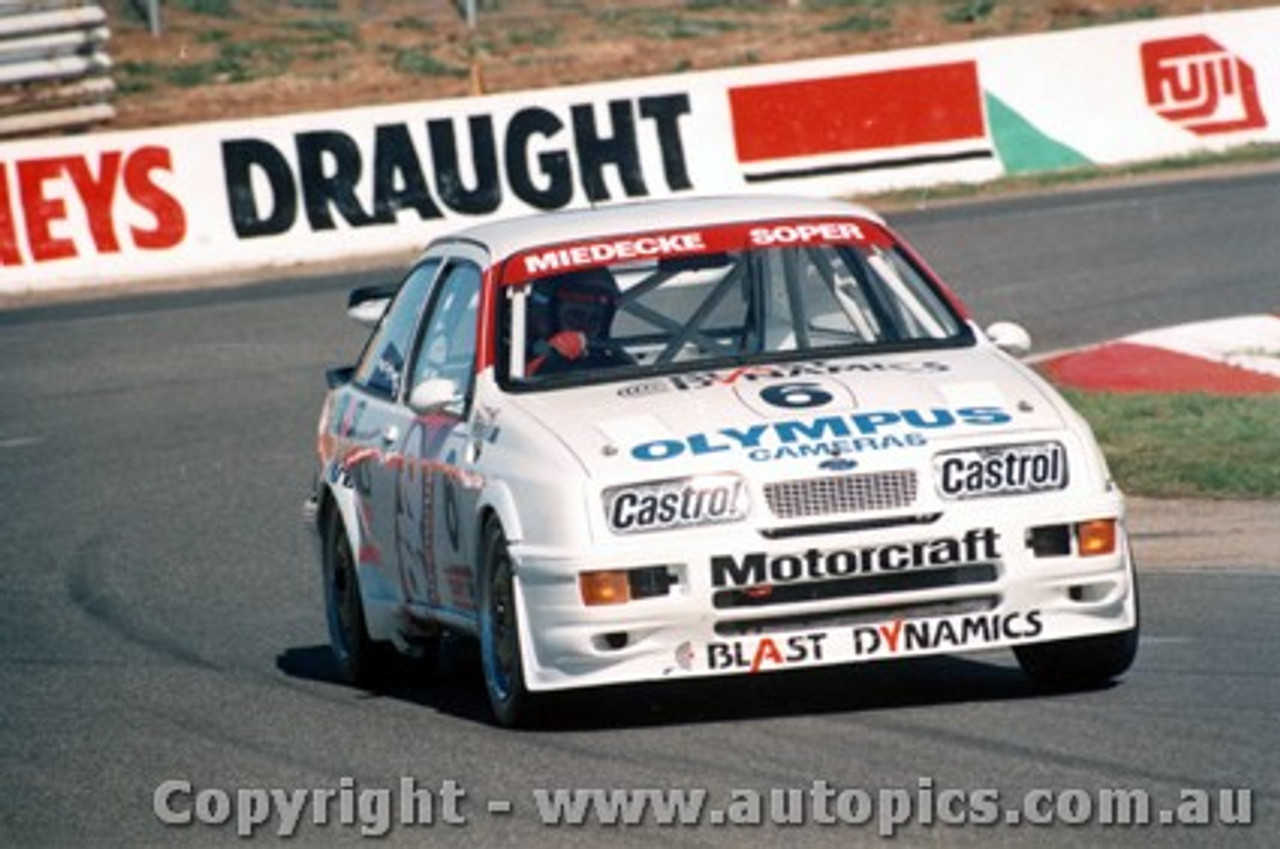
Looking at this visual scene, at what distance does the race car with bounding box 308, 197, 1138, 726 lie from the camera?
29.9ft

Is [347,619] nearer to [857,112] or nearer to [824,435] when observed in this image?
[824,435]

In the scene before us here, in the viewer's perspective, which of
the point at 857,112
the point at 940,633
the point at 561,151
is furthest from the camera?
the point at 857,112

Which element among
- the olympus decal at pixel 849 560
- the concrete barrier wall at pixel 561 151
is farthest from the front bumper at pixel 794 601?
the concrete barrier wall at pixel 561 151

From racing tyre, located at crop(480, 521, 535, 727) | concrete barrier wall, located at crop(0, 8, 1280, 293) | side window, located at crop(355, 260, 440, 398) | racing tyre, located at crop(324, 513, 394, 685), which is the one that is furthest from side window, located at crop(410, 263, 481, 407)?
concrete barrier wall, located at crop(0, 8, 1280, 293)

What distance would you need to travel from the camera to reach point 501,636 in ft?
31.2

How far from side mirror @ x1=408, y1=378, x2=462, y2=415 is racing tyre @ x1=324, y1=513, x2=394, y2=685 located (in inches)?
47.3

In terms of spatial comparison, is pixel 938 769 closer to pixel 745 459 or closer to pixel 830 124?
pixel 745 459

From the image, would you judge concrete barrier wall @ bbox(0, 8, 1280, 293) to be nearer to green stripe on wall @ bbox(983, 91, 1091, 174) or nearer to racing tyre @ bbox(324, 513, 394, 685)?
green stripe on wall @ bbox(983, 91, 1091, 174)

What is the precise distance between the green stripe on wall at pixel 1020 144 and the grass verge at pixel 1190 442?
1539cm

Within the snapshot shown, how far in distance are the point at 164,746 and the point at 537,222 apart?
87.8 inches

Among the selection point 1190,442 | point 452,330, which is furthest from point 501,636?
point 1190,442

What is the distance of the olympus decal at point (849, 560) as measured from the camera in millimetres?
9055

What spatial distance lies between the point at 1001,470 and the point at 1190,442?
6373 mm

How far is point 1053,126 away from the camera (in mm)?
32656
